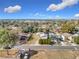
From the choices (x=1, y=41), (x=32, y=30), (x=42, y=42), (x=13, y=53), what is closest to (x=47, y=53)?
(x=13, y=53)

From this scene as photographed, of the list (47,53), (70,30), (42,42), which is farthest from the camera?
(70,30)

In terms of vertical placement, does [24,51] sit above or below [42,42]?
above

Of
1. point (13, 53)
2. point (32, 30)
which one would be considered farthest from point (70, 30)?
point (13, 53)

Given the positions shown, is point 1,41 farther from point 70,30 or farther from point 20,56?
point 70,30

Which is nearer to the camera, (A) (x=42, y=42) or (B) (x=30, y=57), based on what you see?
(B) (x=30, y=57)

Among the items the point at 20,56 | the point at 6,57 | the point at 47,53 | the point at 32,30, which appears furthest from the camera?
the point at 32,30

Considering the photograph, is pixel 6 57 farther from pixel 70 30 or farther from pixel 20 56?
pixel 70 30

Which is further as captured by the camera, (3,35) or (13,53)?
(3,35)

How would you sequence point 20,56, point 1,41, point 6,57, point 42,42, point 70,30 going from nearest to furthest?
point 20,56, point 6,57, point 1,41, point 42,42, point 70,30

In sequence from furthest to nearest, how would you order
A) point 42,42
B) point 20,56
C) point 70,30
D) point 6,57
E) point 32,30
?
point 32,30
point 70,30
point 42,42
point 6,57
point 20,56
